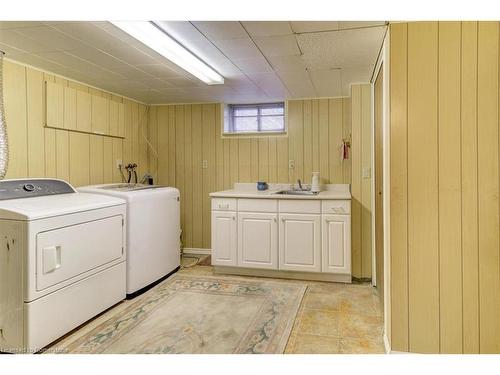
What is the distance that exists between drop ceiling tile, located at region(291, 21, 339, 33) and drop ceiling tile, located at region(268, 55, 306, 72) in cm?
47

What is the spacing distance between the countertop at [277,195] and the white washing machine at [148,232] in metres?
0.52

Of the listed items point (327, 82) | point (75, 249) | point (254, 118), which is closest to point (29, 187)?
point (75, 249)

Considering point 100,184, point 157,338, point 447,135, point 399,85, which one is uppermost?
point 399,85

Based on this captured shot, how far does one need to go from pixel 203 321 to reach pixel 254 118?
2.60m

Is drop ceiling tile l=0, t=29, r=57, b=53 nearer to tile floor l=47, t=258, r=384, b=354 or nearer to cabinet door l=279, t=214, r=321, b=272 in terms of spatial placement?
tile floor l=47, t=258, r=384, b=354

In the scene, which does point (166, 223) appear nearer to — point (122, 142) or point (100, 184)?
point (100, 184)

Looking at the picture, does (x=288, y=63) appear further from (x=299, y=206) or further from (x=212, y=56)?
(x=299, y=206)

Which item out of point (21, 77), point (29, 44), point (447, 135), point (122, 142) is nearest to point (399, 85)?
point (447, 135)

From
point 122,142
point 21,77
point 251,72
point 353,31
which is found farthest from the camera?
point 122,142

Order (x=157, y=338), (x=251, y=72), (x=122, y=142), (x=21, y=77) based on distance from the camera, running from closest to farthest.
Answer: (x=157, y=338) → (x=21, y=77) → (x=251, y=72) → (x=122, y=142)

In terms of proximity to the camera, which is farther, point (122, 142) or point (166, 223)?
point (122, 142)

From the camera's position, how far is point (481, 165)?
69.7 inches

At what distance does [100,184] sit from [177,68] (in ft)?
5.05

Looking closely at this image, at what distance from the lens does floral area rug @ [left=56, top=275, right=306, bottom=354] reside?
6.95 feet
